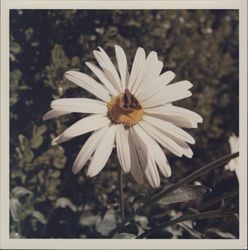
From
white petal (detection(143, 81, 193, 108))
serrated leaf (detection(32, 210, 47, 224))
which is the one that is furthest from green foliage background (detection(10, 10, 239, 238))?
white petal (detection(143, 81, 193, 108))

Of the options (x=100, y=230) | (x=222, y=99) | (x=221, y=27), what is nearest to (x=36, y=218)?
(x=100, y=230)

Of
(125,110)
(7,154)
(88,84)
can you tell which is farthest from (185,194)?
(7,154)

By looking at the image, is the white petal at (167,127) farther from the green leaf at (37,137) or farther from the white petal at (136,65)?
the green leaf at (37,137)

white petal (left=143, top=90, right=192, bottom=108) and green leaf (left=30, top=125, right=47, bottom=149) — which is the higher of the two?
white petal (left=143, top=90, right=192, bottom=108)

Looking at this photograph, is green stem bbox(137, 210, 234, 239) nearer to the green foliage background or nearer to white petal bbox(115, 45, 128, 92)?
the green foliage background

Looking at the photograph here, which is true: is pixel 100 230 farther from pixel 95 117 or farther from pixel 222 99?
pixel 222 99

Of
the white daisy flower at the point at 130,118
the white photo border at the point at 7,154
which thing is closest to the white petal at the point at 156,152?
the white daisy flower at the point at 130,118

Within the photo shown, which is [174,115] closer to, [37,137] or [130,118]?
[130,118]
